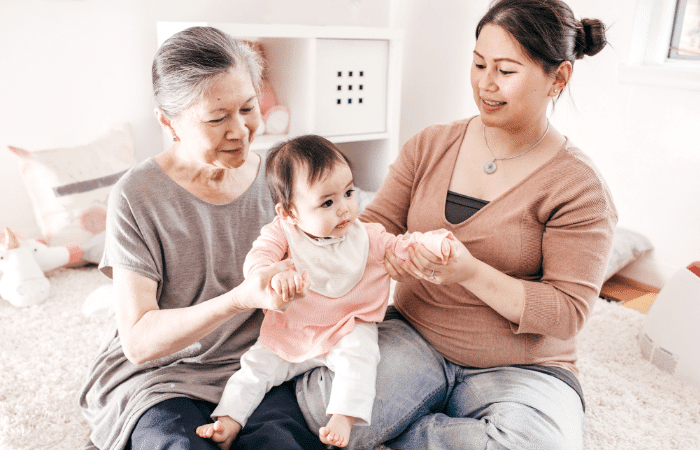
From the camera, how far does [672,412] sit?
58.0 inches

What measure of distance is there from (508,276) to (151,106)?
2015 mm

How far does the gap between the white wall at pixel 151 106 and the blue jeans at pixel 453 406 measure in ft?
4.38

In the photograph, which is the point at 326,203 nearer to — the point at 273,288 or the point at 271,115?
the point at 273,288

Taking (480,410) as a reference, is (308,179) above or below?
above

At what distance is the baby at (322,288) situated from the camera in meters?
1.06

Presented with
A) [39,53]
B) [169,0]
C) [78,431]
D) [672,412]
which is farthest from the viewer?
[169,0]

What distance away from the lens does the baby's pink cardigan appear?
1139 mm

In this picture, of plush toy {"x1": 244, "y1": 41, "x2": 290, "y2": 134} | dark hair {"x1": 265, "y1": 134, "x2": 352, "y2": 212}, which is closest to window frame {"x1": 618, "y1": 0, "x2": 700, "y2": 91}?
plush toy {"x1": 244, "y1": 41, "x2": 290, "y2": 134}

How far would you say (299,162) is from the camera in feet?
3.55

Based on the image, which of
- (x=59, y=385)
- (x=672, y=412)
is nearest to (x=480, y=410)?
(x=672, y=412)

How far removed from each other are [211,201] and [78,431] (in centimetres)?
65

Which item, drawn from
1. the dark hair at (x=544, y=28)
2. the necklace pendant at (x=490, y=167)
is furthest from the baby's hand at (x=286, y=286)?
the dark hair at (x=544, y=28)

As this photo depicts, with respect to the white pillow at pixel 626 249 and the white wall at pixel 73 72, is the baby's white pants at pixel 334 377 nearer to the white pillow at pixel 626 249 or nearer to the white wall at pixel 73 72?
the white pillow at pixel 626 249

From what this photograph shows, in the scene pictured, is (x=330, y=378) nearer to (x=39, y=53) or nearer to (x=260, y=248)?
(x=260, y=248)
